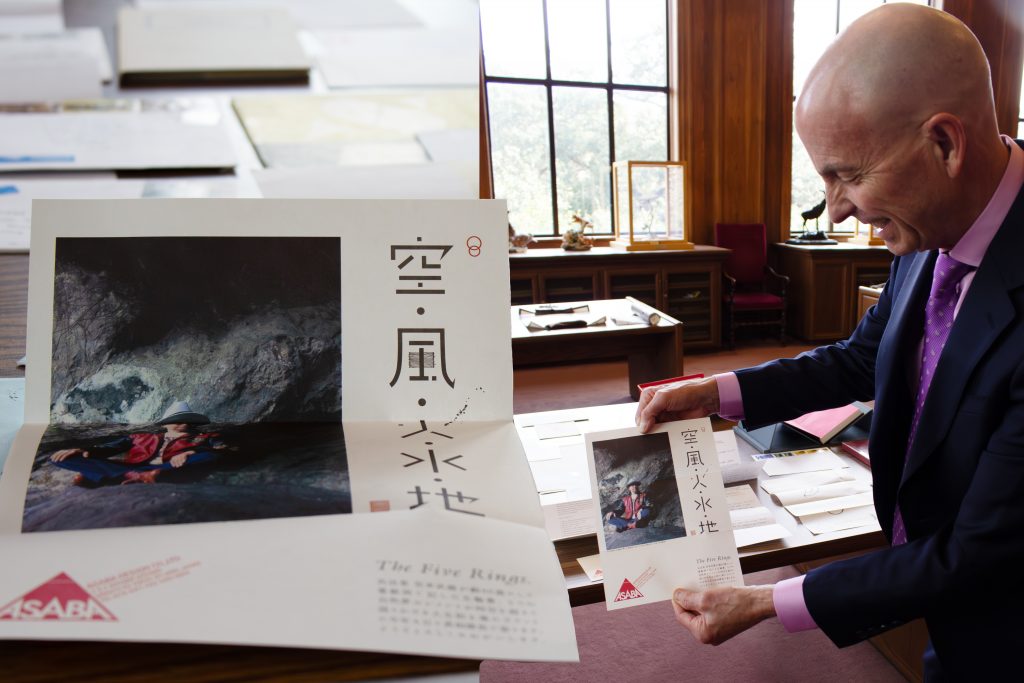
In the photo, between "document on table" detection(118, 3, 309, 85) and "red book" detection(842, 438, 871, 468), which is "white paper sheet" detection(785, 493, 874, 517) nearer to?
"red book" detection(842, 438, 871, 468)

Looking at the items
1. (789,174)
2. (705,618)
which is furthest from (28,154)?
(789,174)

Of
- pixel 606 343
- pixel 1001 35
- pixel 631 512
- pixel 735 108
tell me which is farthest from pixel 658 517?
pixel 1001 35

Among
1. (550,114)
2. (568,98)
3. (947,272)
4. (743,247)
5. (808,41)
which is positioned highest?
(808,41)

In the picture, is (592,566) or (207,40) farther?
(592,566)

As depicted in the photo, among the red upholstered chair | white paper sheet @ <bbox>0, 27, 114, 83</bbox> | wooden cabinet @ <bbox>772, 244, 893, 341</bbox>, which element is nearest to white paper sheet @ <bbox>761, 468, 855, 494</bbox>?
white paper sheet @ <bbox>0, 27, 114, 83</bbox>

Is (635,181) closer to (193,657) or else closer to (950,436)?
(950,436)

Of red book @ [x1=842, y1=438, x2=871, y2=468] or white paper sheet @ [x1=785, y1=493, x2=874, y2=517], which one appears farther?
red book @ [x1=842, y1=438, x2=871, y2=468]

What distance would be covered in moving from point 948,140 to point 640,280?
443 cm

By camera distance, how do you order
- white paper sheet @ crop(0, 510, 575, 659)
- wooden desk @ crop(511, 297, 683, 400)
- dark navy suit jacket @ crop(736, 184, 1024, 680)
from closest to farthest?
white paper sheet @ crop(0, 510, 575, 659), dark navy suit jacket @ crop(736, 184, 1024, 680), wooden desk @ crop(511, 297, 683, 400)

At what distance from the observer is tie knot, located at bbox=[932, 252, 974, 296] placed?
1.01 meters

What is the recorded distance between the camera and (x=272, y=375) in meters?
0.46

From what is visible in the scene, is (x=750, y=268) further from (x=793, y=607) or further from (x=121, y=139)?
(x=121, y=139)

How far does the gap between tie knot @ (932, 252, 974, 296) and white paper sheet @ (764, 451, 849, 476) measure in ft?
1.80

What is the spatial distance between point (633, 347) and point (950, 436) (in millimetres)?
2654
